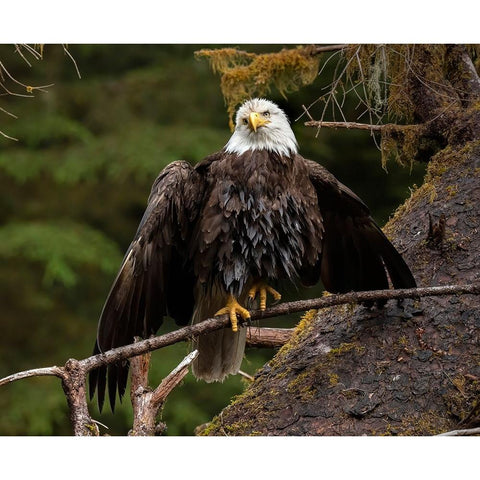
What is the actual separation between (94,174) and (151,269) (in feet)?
6.29

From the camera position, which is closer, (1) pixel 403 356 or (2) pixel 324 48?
(1) pixel 403 356

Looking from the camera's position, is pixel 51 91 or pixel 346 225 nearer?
pixel 346 225

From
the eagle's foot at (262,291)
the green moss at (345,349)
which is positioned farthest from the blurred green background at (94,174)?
the green moss at (345,349)

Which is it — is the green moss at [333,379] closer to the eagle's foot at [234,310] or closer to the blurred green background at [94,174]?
the eagle's foot at [234,310]

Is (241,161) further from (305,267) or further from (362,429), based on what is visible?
(362,429)

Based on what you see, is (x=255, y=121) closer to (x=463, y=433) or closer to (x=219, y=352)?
(x=219, y=352)

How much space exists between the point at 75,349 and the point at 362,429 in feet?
11.3

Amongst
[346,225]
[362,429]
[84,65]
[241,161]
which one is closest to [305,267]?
[346,225]

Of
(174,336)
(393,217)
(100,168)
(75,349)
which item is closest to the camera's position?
(174,336)

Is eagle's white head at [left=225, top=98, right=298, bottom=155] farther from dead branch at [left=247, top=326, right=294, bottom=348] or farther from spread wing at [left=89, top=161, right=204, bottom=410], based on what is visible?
dead branch at [left=247, top=326, right=294, bottom=348]

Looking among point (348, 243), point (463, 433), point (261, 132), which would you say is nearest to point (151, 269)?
point (261, 132)

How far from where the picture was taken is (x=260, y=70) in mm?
5102

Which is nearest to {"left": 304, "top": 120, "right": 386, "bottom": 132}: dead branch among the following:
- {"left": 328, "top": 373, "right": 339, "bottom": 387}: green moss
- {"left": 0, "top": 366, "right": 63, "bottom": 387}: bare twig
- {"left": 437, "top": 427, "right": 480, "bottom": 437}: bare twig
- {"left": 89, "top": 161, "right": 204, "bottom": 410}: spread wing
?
{"left": 89, "top": 161, "right": 204, "bottom": 410}: spread wing

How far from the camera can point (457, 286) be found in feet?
12.3
